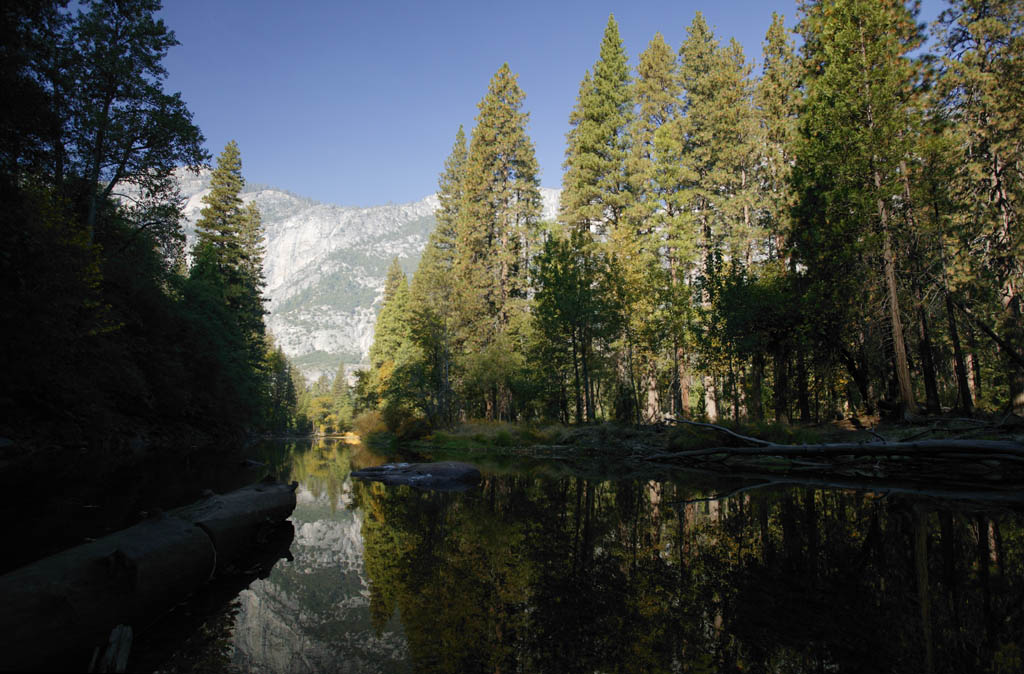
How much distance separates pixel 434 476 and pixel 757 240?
23.7 metres

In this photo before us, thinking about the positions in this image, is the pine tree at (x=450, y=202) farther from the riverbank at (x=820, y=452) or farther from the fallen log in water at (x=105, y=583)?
the fallen log in water at (x=105, y=583)

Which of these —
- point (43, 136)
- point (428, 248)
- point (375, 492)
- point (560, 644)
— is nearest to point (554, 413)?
point (428, 248)

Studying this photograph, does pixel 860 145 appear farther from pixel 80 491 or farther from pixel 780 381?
pixel 80 491

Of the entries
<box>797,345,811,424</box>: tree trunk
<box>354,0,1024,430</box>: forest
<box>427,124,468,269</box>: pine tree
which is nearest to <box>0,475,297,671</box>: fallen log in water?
<box>354,0,1024,430</box>: forest

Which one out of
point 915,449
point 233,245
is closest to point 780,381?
point 915,449

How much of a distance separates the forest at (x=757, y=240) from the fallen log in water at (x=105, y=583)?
1731cm

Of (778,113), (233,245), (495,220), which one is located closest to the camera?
(778,113)

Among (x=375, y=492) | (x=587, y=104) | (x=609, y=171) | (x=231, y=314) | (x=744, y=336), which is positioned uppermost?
(x=587, y=104)

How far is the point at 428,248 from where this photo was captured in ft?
144

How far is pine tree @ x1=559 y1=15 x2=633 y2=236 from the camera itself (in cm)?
2805

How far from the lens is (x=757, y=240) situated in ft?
86.9

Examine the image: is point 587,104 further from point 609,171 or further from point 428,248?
point 428,248

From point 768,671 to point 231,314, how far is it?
33.2 metres

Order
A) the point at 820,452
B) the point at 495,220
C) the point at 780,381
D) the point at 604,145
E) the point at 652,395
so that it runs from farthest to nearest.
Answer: the point at 495,220
the point at 604,145
the point at 652,395
the point at 780,381
the point at 820,452
